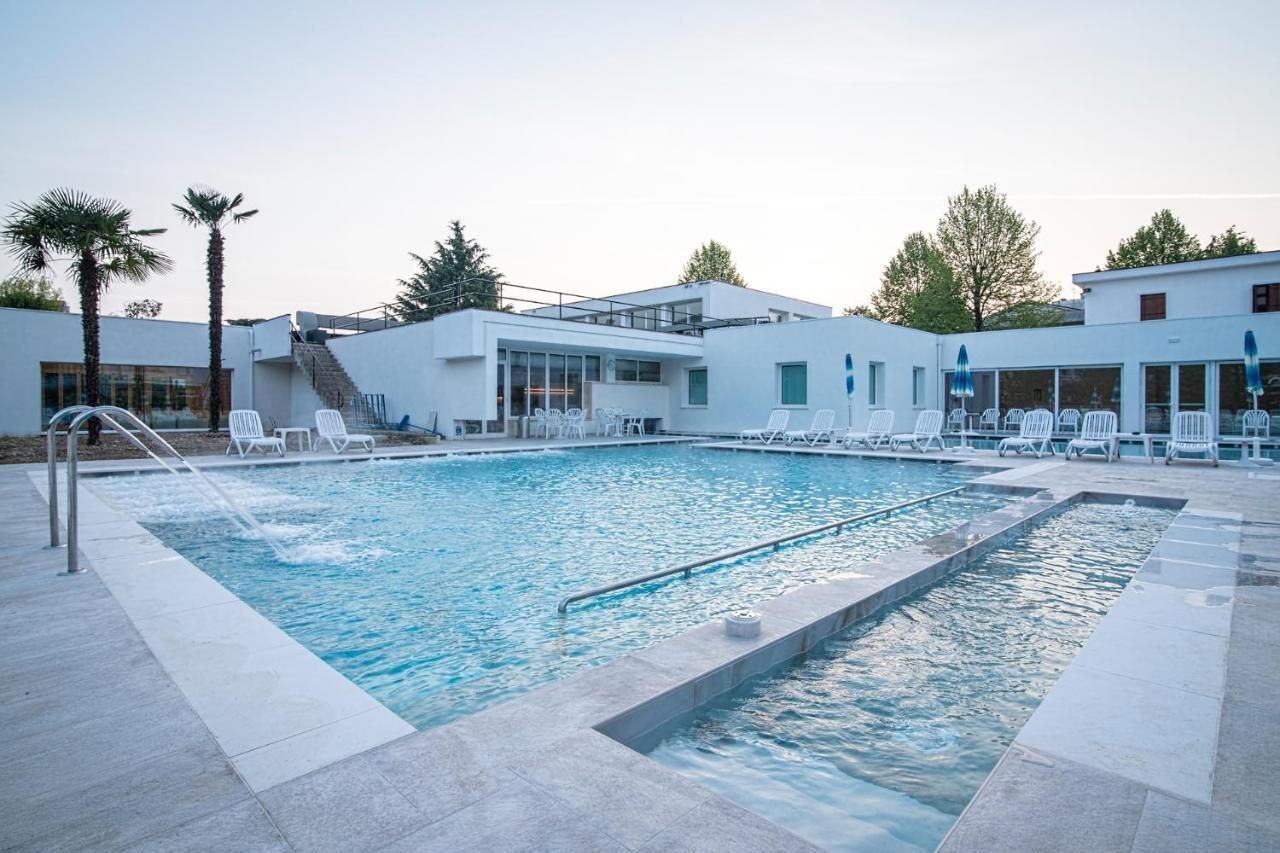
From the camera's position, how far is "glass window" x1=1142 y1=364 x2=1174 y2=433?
19094 millimetres

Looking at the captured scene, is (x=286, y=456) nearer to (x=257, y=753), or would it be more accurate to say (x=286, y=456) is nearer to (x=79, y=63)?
(x=79, y=63)

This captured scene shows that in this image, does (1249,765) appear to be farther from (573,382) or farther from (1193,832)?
(573,382)

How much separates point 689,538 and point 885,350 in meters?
16.1

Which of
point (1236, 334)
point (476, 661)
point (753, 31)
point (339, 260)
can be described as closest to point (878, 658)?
point (476, 661)

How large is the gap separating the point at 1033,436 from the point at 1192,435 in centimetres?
275

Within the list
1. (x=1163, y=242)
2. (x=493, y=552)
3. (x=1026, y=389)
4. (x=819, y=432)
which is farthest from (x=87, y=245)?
(x=1163, y=242)

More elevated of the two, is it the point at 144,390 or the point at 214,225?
the point at 214,225

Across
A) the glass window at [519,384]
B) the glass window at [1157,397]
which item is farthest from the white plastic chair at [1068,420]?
the glass window at [519,384]

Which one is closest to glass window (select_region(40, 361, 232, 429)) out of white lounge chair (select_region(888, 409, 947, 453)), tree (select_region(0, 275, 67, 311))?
tree (select_region(0, 275, 67, 311))

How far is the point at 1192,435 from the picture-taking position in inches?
524

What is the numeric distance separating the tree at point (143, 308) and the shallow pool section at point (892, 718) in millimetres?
73201

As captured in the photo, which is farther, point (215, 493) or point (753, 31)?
point (753, 31)

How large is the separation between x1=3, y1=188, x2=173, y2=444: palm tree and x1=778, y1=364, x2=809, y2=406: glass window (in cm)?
1675

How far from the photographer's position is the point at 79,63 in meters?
11.5
